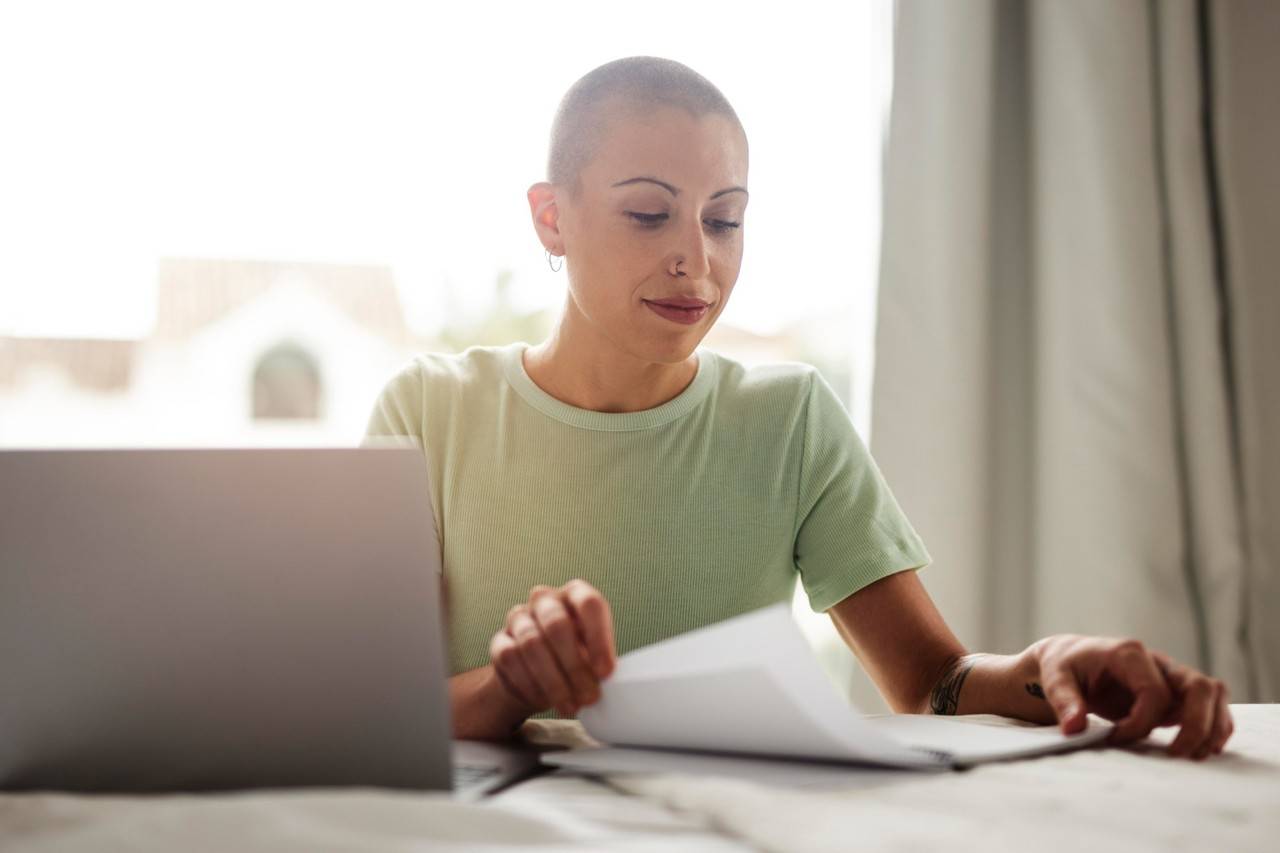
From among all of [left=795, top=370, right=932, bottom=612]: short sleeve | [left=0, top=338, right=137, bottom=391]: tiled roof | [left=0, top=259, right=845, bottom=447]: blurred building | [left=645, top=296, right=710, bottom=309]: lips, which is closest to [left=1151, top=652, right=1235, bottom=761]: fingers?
[left=795, top=370, right=932, bottom=612]: short sleeve

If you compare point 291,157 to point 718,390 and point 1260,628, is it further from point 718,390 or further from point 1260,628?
point 1260,628

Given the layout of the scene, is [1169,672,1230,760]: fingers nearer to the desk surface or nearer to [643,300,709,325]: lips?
the desk surface

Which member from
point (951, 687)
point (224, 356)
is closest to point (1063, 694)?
point (951, 687)

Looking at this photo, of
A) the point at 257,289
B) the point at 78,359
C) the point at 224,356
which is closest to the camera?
the point at 78,359

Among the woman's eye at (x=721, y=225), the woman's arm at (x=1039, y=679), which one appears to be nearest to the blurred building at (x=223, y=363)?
the woman's eye at (x=721, y=225)

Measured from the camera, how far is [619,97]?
1182 mm

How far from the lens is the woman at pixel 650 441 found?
116cm

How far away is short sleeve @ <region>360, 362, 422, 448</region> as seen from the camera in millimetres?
1228

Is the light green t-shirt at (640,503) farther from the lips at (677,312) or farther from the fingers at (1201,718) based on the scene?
the fingers at (1201,718)

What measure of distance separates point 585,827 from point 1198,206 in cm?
190

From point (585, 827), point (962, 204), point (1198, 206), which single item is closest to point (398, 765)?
point (585, 827)

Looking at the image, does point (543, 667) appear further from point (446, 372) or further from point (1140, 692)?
point (446, 372)

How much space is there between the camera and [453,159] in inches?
83.0

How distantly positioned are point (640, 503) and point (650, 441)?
7cm
